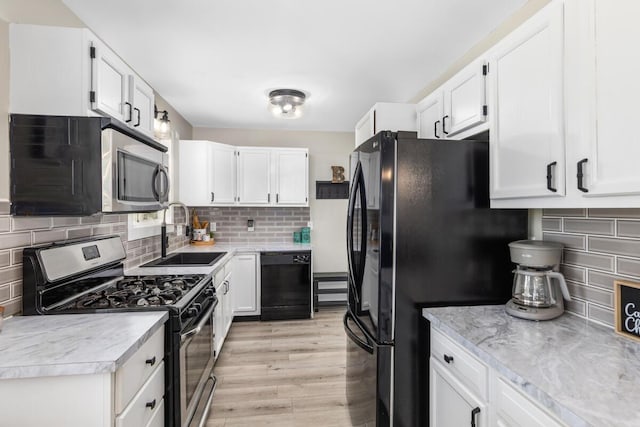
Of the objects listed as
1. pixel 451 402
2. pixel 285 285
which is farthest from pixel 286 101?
pixel 451 402

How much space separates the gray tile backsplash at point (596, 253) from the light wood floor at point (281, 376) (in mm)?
1539

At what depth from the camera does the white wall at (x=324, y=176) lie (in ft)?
14.6

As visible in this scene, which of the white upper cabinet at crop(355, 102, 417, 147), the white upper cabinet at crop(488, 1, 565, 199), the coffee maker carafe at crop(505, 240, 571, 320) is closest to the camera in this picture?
the white upper cabinet at crop(488, 1, 565, 199)

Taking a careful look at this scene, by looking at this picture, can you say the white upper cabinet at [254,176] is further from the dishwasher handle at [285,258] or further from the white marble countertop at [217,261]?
the dishwasher handle at [285,258]

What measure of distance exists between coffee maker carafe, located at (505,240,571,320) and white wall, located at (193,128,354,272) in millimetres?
3095

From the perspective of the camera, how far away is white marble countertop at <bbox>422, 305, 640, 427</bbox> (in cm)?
79

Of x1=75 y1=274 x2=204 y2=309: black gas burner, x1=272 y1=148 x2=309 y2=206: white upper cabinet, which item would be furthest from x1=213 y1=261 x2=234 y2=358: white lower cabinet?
x1=272 y1=148 x2=309 y2=206: white upper cabinet

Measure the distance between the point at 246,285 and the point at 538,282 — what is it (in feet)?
10.00

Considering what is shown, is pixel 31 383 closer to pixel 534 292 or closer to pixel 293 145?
pixel 534 292

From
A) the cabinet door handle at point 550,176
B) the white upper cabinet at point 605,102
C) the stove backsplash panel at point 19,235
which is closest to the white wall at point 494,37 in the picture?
the white upper cabinet at point 605,102

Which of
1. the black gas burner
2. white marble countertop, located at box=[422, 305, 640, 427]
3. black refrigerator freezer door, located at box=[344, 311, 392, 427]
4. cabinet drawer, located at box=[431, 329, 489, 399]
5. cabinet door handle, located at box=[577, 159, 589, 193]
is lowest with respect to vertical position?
black refrigerator freezer door, located at box=[344, 311, 392, 427]

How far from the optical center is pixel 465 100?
1755mm

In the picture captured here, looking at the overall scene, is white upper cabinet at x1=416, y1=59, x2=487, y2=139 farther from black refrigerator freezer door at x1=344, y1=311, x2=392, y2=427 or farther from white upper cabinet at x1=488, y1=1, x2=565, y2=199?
black refrigerator freezer door at x1=344, y1=311, x2=392, y2=427

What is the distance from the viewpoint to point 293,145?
14.7ft
